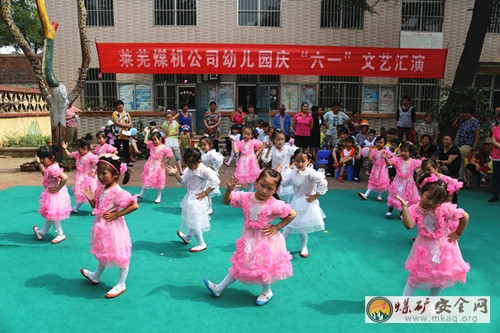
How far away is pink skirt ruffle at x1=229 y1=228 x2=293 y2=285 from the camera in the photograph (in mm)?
3674

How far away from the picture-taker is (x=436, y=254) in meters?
3.59

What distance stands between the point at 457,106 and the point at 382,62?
171 inches

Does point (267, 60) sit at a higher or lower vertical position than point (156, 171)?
higher

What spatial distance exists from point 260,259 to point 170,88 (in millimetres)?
12919

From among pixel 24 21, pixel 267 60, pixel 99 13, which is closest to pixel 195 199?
pixel 267 60

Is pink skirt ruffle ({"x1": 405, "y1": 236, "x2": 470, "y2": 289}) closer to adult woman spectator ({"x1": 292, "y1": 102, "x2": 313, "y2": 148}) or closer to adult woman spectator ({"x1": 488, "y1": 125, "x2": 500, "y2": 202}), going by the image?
adult woman spectator ({"x1": 488, "y1": 125, "x2": 500, "y2": 202})

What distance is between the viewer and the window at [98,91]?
50.6ft

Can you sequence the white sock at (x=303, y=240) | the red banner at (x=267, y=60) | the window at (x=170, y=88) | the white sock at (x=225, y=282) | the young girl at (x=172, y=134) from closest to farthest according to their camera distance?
the white sock at (x=225, y=282)
the white sock at (x=303, y=240)
the young girl at (x=172, y=134)
the red banner at (x=267, y=60)
the window at (x=170, y=88)

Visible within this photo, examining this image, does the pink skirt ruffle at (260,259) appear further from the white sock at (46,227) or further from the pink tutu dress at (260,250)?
the white sock at (46,227)

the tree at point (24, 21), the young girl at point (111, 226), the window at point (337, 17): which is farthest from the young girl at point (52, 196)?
the tree at point (24, 21)

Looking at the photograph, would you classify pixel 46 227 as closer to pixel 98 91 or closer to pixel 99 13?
pixel 98 91

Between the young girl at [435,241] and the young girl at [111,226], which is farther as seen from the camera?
the young girl at [111,226]

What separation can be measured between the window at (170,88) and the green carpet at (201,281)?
934cm

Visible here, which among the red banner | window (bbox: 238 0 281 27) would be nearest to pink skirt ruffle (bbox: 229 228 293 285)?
the red banner
